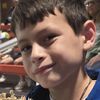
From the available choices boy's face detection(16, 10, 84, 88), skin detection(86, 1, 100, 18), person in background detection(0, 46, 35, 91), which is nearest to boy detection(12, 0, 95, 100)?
boy's face detection(16, 10, 84, 88)

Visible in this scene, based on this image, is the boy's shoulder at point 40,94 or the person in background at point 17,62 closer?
the boy's shoulder at point 40,94

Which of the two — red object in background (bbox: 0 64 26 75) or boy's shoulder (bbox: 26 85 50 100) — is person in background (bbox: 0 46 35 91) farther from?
boy's shoulder (bbox: 26 85 50 100)

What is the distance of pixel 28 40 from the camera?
917mm

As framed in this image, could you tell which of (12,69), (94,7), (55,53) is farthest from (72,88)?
(12,69)

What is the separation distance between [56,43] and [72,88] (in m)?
0.16

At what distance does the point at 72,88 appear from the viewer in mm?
971

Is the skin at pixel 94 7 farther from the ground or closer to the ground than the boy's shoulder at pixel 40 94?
closer to the ground

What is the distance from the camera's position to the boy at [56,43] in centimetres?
89

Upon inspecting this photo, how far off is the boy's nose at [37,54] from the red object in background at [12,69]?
1932 millimetres

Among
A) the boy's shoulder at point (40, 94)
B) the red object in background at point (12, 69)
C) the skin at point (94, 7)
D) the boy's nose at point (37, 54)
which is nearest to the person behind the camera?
the boy's nose at point (37, 54)

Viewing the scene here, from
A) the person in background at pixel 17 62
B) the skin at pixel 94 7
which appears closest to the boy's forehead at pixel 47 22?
the skin at pixel 94 7

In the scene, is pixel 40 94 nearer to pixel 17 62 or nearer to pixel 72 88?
pixel 72 88

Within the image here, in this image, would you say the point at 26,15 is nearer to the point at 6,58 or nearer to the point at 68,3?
the point at 68,3

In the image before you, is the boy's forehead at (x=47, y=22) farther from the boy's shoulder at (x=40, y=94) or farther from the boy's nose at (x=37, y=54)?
the boy's shoulder at (x=40, y=94)
